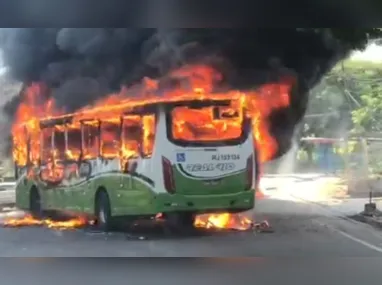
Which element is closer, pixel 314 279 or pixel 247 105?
pixel 314 279

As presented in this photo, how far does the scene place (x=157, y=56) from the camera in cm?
354

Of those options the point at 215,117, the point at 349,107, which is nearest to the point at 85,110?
the point at 215,117

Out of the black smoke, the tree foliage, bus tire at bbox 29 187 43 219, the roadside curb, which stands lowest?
the roadside curb

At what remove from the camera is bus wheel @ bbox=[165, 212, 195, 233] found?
3.60m

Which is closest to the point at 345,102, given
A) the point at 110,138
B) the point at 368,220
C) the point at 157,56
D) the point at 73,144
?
the point at 368,220

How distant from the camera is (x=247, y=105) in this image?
3.55 metres

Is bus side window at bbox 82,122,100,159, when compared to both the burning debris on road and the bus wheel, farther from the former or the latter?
the bus wheel

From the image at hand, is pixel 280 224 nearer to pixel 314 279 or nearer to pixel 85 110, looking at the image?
pixel 314 279

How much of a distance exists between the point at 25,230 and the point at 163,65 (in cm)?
127

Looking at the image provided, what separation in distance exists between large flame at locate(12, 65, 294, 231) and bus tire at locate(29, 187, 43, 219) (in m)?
0.20

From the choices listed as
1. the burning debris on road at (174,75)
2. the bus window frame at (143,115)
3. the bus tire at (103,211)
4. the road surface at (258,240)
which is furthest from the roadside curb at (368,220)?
the bus tire at (103,211)

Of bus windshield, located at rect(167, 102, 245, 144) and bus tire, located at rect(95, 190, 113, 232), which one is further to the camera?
bus tire, located at rect(95, 190, 113, 232)

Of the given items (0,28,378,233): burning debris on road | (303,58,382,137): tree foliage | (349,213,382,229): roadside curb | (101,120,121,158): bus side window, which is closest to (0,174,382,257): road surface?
(349,213,382,229): roadside curb

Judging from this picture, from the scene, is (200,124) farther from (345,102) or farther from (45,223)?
(45,223)
